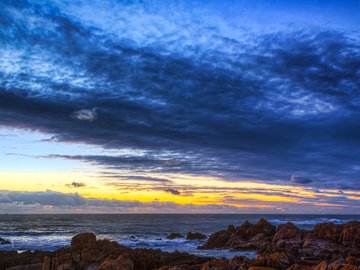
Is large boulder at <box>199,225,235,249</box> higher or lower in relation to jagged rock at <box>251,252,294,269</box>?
lower

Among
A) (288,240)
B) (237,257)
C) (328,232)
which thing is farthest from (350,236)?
(237,257)

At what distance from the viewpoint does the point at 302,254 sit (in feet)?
159

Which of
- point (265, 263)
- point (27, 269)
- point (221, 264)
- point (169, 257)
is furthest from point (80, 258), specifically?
point (265, 263)

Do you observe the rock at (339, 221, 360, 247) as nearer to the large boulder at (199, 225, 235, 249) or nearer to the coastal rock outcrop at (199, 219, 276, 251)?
the coastal rock outcrop at (199, 219, 276, 251)

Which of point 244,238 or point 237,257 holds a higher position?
point 237,257

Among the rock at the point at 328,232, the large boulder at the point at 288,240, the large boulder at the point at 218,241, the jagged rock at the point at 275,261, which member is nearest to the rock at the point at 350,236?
the rock at the point at 328,232

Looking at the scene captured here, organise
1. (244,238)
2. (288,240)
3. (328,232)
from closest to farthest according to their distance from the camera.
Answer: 1. (288,240)
2. (328,232)
3. (244,238)

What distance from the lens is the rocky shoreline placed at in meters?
30.7

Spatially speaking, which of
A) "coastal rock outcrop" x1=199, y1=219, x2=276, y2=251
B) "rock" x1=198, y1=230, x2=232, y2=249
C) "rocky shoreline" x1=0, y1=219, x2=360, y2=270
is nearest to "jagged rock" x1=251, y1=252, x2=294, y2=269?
"rocky shoreline" x1=0, y1=219, x2=360, y2=270

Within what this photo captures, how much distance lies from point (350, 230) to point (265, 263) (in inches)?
1219

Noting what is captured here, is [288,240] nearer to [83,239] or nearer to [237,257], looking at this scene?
[237,257]

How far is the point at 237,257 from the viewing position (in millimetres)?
34438

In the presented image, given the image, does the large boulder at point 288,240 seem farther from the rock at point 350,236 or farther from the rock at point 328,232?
the rock at point 350,236

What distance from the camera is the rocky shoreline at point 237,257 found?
30.7 metres
